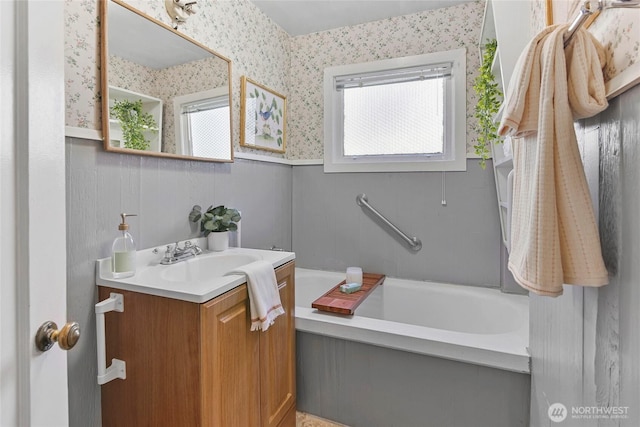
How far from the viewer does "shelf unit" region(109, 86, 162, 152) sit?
4.26 feet

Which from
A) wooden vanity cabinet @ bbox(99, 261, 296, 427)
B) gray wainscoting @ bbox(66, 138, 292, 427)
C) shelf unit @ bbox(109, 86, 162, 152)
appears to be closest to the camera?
wooden vanity cabinet @ bbox(99, 261, 296, 427)

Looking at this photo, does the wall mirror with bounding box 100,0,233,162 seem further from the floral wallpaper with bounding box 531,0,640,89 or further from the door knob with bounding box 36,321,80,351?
the floral wallpaper with bounding box 531,0,640,89

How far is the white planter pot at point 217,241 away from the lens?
5.84 feet

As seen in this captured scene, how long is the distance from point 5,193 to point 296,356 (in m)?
1.56

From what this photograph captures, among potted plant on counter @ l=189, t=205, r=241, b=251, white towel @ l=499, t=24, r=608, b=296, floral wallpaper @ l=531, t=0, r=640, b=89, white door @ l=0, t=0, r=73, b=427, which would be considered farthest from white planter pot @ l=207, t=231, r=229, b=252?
floral wallpaper @ l=531, t=0, r=640, b=89

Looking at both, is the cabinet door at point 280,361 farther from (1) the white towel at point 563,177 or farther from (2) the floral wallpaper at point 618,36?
(2) the floral wallpaper at point 618,36

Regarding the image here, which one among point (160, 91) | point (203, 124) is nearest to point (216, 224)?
point (203, 124)

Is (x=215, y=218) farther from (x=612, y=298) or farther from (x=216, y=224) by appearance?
(x=612, y=298)

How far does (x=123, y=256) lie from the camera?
48.7 inches

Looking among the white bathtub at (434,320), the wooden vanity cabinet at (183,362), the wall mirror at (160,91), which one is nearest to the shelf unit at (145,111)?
the wall mirror at (160,91)

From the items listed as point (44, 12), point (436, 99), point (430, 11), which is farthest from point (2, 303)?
point (430, 11)

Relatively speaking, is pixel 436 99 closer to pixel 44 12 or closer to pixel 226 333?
pixel 226 333

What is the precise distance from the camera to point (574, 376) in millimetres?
844

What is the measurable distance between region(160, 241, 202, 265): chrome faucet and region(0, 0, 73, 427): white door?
81cm
